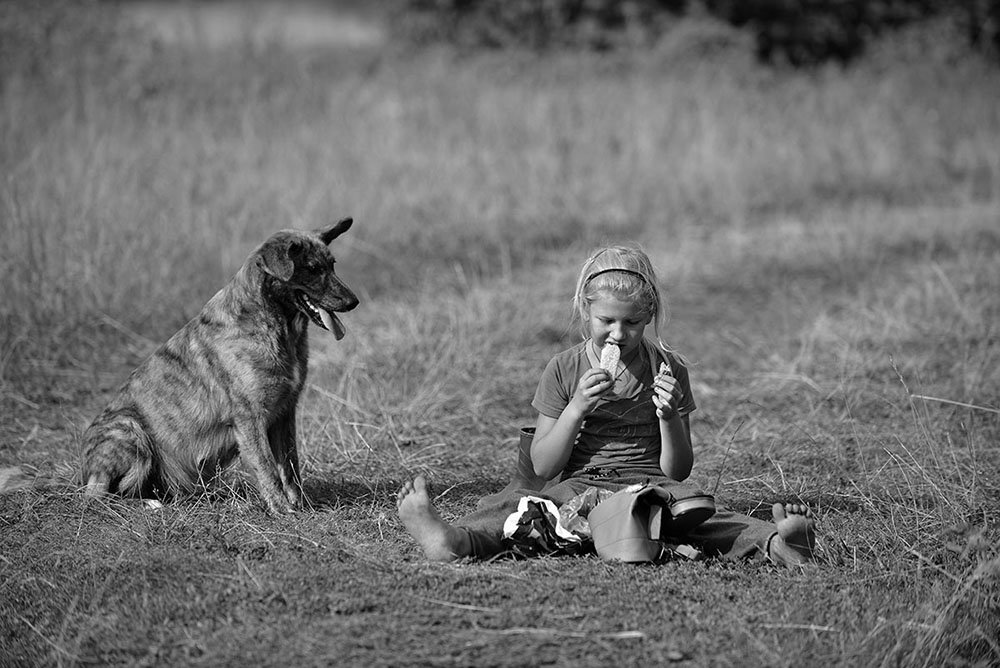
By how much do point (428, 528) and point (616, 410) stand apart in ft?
2.94

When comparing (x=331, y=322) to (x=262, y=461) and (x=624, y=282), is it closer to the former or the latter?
(x=262, y=461)

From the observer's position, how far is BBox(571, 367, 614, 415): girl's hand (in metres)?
4.10

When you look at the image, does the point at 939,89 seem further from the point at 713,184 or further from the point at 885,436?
the point at 885,436

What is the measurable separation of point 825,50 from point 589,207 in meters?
14.0

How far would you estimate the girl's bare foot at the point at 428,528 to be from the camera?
4160 millimetres

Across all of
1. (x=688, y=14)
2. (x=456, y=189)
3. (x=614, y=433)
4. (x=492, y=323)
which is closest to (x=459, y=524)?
(x=614, y=433)

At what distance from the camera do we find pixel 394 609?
384 cm

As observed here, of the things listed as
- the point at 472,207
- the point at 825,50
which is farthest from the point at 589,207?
the point at 825,50

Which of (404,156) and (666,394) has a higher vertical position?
(404,156)

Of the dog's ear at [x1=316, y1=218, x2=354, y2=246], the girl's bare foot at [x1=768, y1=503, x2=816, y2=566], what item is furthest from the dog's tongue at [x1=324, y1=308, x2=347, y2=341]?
the girl's bare foot at [x1=768, y1=503, x2=816, y2=566]

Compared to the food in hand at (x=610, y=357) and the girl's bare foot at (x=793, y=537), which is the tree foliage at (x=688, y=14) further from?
the girl's bare foot at (x=793, y=537)

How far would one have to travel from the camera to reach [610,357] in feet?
14.1

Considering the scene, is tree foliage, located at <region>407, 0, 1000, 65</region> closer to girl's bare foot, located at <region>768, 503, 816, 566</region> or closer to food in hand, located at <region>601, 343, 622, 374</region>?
food in hand, located at <region>601, 343, 622, 374</region>

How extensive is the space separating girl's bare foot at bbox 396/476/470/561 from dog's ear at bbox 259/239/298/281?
1.19 metres
